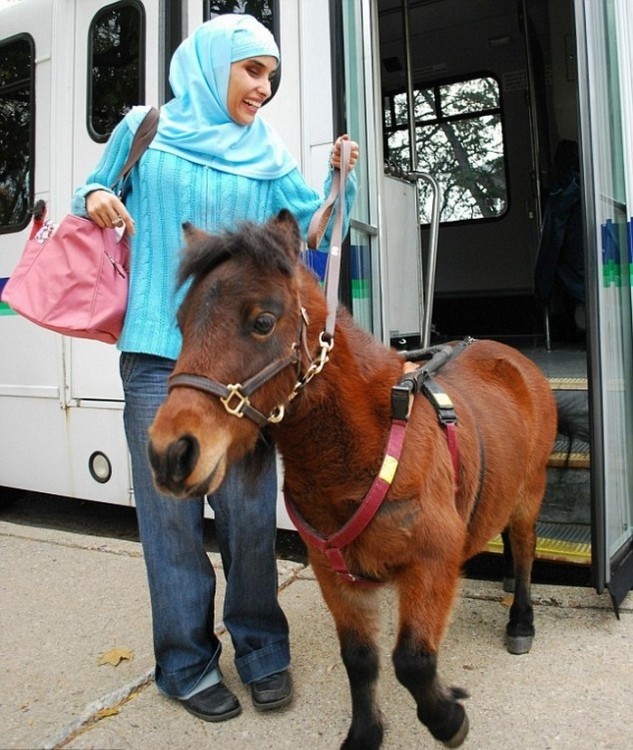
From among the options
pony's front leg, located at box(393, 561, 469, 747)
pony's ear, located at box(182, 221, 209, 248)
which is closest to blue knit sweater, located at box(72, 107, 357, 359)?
pony's ear, located at box(182, 221, 209, 248)

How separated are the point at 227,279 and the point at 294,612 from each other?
6.87 feet

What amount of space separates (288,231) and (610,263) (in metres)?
1.80

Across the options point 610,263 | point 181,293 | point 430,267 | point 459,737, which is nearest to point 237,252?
point 181,293

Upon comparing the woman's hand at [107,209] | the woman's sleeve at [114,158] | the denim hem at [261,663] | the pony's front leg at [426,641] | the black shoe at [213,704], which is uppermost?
the woman's sleeve at [114,158]

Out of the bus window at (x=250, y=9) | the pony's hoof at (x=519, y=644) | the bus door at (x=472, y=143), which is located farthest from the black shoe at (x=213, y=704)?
the bus door at (x=472, y=143)

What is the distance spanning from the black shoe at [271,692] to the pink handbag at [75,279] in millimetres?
1340

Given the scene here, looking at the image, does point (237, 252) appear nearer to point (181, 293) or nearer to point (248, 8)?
point (181, 293)

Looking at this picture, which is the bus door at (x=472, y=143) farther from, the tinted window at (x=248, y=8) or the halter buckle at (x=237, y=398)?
the halter buckle at (x=237, y=398)

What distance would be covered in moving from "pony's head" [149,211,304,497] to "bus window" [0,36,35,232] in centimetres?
348

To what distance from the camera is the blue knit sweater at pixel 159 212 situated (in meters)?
2.31

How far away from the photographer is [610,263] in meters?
3.04

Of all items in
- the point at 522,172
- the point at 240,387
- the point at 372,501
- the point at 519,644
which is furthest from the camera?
the point at 522,172

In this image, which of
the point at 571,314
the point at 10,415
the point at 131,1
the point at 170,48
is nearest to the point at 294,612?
the point at 10,415

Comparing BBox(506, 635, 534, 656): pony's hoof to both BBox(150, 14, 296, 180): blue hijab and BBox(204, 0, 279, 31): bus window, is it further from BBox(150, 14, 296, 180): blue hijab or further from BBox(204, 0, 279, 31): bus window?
BBox(204, 0, 279, 31): bus window
